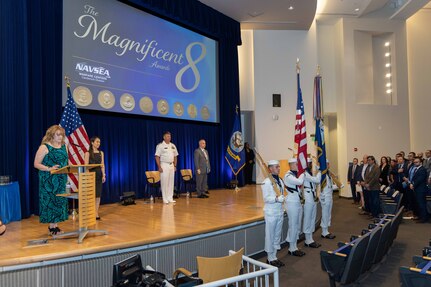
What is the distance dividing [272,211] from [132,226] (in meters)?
2.02

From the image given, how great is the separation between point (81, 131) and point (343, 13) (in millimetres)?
10805

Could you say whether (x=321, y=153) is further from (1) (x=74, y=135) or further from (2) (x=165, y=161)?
(1) (x=74, y=135)

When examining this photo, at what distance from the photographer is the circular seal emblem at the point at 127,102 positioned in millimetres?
7875

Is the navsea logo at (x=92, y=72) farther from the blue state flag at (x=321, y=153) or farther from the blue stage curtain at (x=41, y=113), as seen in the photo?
the blue state flag at (x=321, y=153)

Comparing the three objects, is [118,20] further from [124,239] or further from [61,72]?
[124,239]

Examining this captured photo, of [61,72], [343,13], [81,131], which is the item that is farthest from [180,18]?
[343,13]

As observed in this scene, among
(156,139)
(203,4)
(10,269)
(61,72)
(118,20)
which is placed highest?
(203,4)

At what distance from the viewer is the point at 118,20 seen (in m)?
7.94

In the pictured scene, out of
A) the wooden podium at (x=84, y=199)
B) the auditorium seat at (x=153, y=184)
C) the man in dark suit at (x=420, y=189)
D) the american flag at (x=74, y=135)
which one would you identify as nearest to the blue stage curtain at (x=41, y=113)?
the auditorium seat at (x=153, y=184)

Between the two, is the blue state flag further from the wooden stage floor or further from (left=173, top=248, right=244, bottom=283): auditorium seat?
(left=173, top=248, right=244, bottom=283): auditorium seat

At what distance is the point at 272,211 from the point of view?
470 centimetres

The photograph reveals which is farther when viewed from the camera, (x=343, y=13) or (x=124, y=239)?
(x=343, y=13)

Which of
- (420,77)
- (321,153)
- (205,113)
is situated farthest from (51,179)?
(420,77)

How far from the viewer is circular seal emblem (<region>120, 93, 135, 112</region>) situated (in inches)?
310
